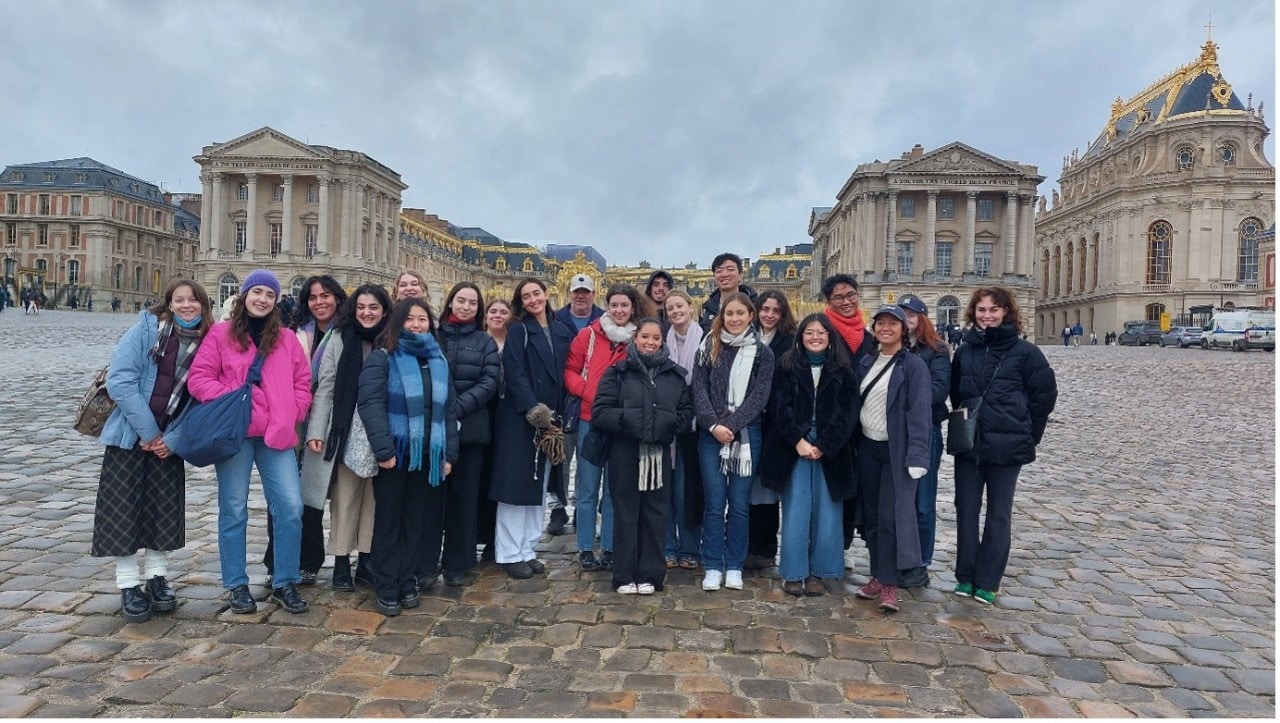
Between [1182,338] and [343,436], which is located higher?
[1182,338]

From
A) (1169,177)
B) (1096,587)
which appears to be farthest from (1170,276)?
(1096,587)

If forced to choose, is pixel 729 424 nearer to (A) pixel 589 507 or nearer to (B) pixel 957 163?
(A) pixel 589 507

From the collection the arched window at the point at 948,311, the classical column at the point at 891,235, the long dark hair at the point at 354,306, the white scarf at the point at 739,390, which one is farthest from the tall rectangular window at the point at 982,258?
the long dark hair at the point at 354,306

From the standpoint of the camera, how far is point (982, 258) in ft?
221

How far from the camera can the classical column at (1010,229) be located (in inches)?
2576

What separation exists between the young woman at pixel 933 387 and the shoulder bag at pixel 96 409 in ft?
16.2

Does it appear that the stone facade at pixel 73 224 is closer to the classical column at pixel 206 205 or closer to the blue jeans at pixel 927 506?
the classical column at pixel 206 205

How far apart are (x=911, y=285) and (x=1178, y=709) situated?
6560cm

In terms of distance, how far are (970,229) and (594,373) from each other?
66452 millimetres

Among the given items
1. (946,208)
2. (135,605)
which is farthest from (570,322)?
(946,208)

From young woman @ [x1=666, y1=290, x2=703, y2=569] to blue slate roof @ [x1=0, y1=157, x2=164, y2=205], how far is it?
292 ft

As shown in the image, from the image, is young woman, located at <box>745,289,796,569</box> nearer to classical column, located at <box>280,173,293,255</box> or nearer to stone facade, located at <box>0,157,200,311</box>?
classical column, located at <box>280,173,293,255</box>

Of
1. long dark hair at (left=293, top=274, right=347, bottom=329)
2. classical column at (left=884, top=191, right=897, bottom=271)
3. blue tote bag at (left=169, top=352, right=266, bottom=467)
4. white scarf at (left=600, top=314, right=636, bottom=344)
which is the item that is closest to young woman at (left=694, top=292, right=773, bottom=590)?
white scarf at (left=600, top=314, right=636, bottom=344)

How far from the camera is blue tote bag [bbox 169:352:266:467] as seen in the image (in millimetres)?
4609
